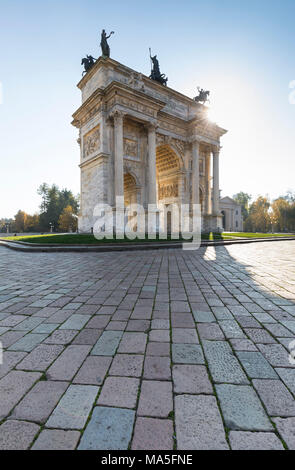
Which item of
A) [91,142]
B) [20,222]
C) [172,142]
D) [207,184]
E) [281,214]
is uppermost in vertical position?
[172,142]

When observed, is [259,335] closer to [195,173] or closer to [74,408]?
[74,408]

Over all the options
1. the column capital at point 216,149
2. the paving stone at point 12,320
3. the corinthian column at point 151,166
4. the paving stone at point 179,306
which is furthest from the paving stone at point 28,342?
the column capital at point 216,149

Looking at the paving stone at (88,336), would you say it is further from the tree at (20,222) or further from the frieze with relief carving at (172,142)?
the tree at (20,222)

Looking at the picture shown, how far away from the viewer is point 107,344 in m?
2.02

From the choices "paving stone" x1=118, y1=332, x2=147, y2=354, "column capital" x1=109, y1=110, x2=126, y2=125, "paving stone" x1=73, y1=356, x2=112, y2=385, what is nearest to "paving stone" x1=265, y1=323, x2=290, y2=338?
"paving stone" x1=118, y1=332, x2=147, y2=354

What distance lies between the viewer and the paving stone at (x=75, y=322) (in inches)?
93.4

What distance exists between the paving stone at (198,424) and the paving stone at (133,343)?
0.63 meters

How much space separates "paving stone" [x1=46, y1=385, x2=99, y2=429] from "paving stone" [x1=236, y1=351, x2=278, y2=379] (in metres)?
1.13

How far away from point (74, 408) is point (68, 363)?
48 cm

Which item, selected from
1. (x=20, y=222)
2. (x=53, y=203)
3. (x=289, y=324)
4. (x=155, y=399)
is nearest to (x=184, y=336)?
(x=155, y=399)

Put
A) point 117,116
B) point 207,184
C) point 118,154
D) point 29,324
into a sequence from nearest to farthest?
1. point 29,324
2. point 117,116
3. point 118,154
4. point 207,184
